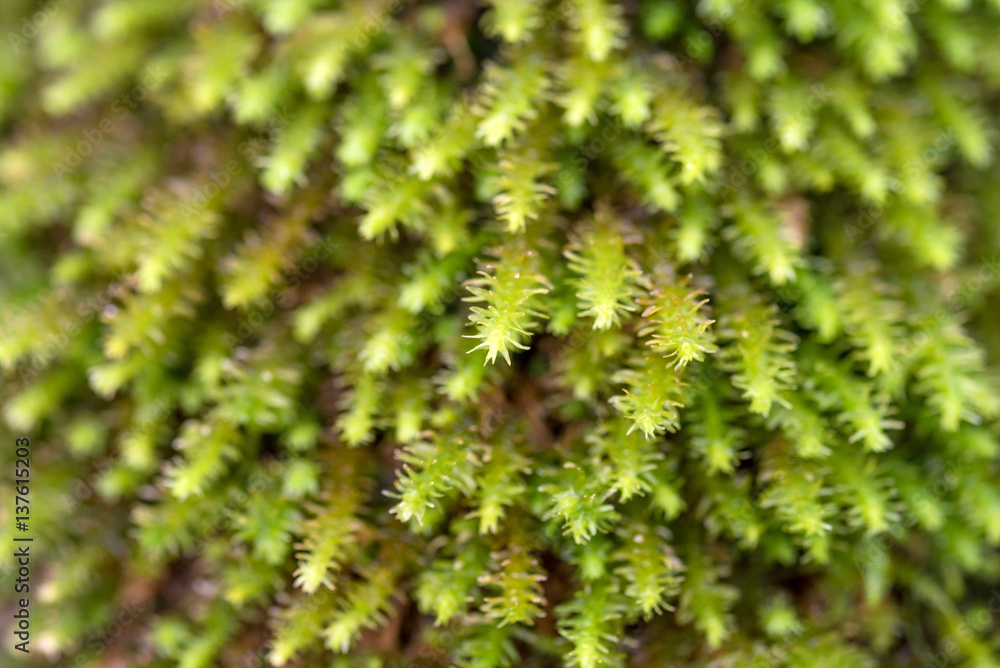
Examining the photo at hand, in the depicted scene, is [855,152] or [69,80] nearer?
[855,152]

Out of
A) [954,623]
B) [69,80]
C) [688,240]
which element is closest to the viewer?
[688,240]

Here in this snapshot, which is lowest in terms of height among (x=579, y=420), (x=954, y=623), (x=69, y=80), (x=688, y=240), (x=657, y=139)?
(x=954, y=623)

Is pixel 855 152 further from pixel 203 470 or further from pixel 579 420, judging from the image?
pixel 203 470

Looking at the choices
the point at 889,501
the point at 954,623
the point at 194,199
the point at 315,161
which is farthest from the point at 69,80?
the point at 954,623

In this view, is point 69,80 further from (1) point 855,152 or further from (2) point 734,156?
(1) point 855,152

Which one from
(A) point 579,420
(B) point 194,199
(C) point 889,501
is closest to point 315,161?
(B) point 194,199

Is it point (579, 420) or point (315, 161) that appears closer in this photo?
point (579, 420)

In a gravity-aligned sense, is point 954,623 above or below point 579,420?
below

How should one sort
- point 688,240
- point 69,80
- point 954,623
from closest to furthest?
point 688,240, point 954,623, point 69,80

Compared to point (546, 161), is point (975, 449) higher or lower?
lower
